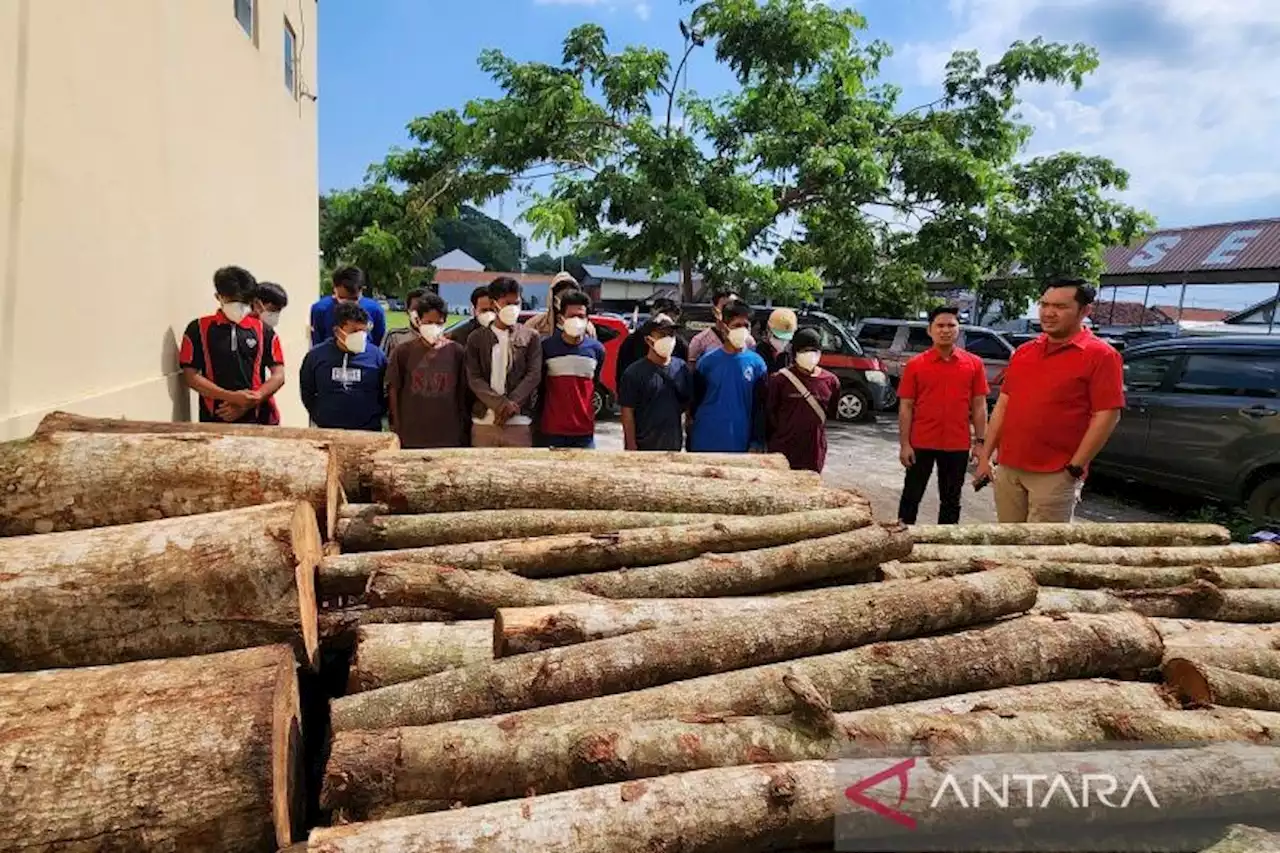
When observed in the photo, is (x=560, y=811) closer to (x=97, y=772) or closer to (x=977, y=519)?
(x=97, y=772)

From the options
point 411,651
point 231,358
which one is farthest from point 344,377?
point 411,651

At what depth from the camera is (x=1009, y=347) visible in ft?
47.0

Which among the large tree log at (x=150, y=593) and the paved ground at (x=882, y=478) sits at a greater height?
the large tree log at (x=150, y=593)

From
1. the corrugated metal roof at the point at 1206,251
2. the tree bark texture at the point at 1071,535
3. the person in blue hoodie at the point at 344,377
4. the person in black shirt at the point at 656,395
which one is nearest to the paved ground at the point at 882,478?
the person in black shirt at the point at 656,395

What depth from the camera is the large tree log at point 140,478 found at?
9.05ft

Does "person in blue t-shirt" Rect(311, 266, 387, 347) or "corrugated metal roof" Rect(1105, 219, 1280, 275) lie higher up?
"corrugated metal roof" Rect(1105, 219, 1280, 275)

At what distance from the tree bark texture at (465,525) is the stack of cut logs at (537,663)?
2 cm

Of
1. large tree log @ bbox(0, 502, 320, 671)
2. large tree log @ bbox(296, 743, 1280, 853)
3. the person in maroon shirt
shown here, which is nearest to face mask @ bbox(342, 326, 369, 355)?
the person in maroon shirt

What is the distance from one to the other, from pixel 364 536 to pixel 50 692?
1.23 m

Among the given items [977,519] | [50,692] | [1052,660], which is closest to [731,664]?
[1052,660]

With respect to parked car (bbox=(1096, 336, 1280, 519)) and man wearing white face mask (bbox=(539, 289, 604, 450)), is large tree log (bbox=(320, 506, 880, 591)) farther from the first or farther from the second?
parked car (bbox=(1096, 336, 1280, 519))

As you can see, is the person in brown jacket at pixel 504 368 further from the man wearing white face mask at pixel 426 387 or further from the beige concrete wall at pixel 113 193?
the beige concrete wall at pixel 113 193

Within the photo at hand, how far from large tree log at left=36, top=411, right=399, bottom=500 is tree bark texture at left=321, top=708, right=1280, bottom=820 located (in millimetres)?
1624

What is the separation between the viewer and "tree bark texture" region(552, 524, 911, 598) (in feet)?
9.67
